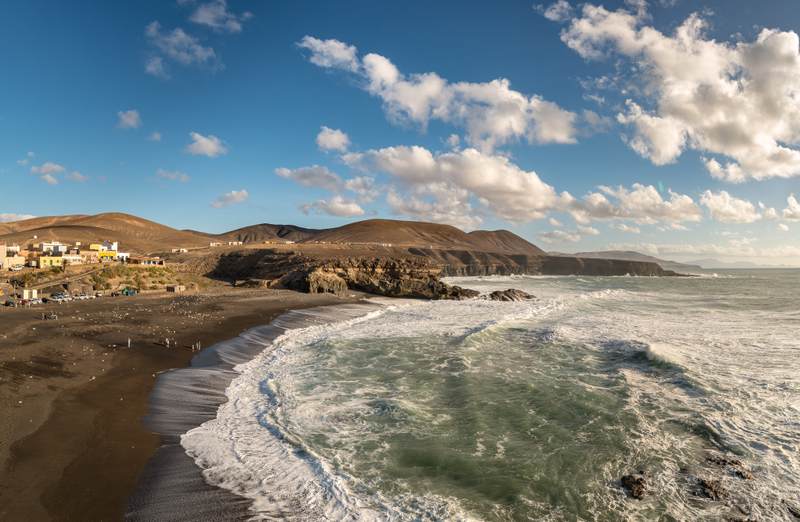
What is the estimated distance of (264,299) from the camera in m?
40.0

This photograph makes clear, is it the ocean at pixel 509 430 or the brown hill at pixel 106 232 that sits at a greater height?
the brown hill at pixel 106 232

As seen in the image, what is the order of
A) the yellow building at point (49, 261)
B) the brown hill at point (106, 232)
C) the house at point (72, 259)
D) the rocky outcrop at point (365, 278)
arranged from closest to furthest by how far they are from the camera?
the yellow building at point (49, 261), the house at point (72, 259), the rocky outcrop at point (365, 278), the brown hill at point (106, 232)

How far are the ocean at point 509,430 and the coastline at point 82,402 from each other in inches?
67.9

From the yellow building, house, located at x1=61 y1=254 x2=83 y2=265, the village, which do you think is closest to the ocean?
the village

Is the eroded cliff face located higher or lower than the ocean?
higher

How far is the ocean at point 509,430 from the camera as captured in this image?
8484mm

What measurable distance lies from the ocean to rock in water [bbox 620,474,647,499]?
187 millimetres

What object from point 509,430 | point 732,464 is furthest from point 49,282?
point 732,464

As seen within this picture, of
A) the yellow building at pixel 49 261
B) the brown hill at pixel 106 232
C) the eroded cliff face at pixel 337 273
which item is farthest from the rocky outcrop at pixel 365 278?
the brown hill at pixel 106 232

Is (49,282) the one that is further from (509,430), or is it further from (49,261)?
(509,430)

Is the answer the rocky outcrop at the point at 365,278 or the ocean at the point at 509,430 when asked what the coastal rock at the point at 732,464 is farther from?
the rocky outcrop at the point at 365,278

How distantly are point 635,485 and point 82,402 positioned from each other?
48.3 ft

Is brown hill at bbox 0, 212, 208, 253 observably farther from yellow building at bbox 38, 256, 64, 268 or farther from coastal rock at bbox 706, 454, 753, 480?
coastal rock at bbox 706, 454, 753, 480

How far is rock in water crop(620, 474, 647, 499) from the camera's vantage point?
8.74m
